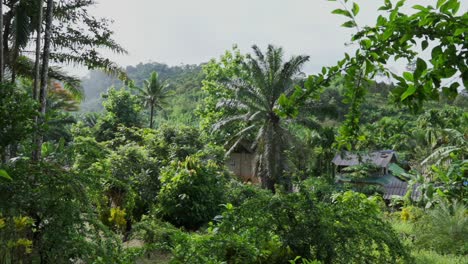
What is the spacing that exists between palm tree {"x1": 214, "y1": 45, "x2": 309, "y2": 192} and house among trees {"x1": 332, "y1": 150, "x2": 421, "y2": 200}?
411cm

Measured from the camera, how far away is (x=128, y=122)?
30844 mm

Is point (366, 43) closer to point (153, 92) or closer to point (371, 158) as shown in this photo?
point (371, 158)

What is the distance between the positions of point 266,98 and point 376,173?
8.39 metres

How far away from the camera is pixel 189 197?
30.1 feet

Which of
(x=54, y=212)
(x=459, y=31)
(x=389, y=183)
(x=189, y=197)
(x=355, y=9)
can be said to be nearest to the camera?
(x=459, y=31)

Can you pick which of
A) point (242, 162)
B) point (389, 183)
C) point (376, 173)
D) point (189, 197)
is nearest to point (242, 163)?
point (242, 162)

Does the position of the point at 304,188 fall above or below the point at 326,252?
above

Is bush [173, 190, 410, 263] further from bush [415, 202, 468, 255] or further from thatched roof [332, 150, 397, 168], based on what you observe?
thatched roof [332, 150, 397, 168]

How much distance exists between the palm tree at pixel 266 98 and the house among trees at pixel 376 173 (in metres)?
4.11

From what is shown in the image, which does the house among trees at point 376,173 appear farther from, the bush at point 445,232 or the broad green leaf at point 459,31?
the broad green leaf at point 459,31

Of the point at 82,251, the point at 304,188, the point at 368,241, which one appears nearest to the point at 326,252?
the point at 368,241

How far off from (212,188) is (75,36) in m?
7.25

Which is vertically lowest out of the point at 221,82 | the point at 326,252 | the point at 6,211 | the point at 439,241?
the point at 439,241

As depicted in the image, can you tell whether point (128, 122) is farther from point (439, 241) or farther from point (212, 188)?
point (439, 241)
